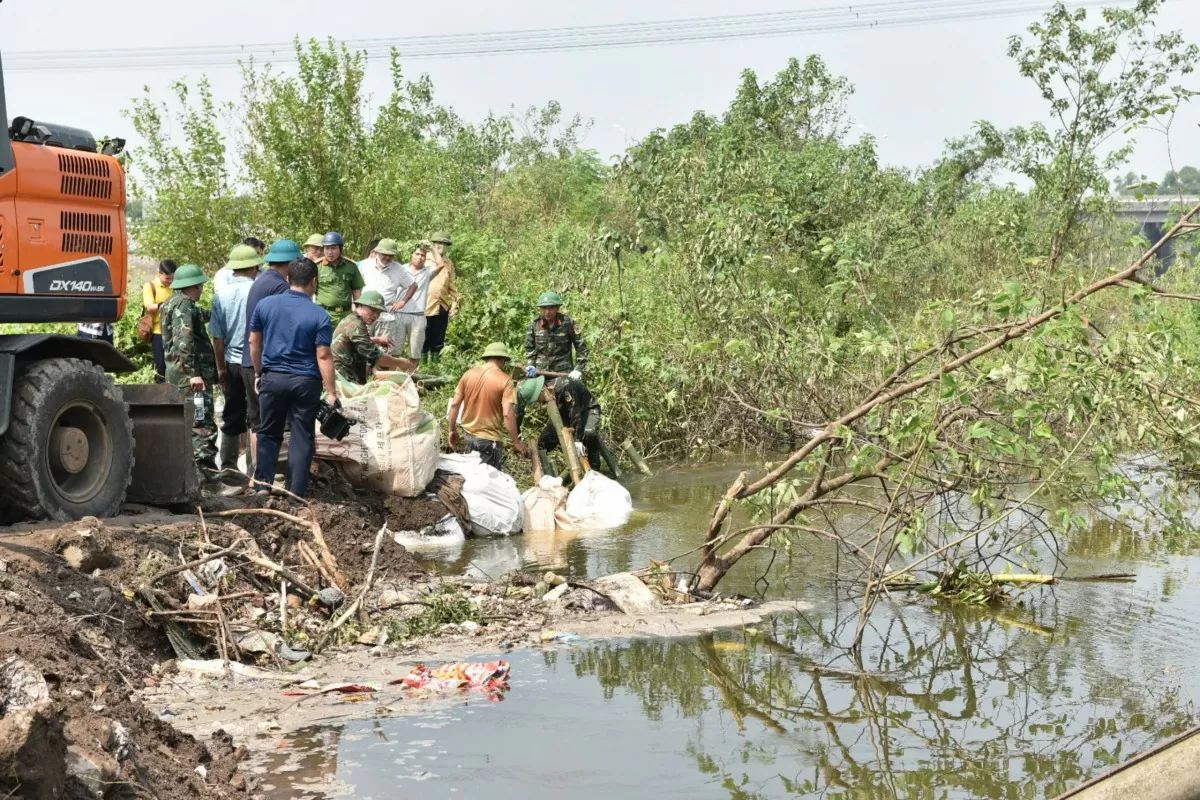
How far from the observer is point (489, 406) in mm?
11625

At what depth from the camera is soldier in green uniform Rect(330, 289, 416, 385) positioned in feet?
35.9

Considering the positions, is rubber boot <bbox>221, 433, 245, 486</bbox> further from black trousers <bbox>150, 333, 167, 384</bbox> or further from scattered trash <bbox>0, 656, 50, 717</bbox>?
scattered trash <bbox>0, 656, 50, 717</bbox>

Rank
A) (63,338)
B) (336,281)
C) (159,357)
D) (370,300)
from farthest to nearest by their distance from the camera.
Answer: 1. (159,357)
2. (336,281)
3. (370,300)
4. (63,338)

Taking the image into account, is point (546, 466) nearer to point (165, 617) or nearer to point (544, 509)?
point (544, 509)

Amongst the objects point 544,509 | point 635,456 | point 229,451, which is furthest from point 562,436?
point 229,451

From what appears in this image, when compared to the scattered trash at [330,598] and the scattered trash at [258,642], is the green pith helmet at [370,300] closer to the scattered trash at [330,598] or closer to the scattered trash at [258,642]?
the scattered trash at [330,598]

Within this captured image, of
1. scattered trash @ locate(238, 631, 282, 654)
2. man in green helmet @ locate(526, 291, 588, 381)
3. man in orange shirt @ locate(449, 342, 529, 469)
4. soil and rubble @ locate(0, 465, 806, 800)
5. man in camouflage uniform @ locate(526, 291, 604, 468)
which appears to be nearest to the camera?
soil and rubble @ locate(0, 465, 806, 800)

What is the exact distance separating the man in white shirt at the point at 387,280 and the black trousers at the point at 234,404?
2289 millimetres

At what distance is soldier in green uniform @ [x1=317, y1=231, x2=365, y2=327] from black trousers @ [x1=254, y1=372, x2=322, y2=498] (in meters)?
2.30

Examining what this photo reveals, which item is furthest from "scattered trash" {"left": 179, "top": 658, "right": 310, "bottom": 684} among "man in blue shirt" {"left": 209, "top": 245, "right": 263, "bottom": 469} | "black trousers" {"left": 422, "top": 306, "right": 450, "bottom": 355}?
"black trousers" {"left": 422, "top": 306, "right": 450, "bottom": 355}

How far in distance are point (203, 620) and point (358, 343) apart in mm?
4360

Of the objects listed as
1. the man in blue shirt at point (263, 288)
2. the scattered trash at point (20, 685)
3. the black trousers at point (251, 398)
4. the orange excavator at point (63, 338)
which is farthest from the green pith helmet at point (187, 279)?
the scattered trash at point (20, 685)

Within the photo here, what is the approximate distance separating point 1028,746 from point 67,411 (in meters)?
5.77

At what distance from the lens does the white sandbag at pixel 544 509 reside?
11.1 meters
